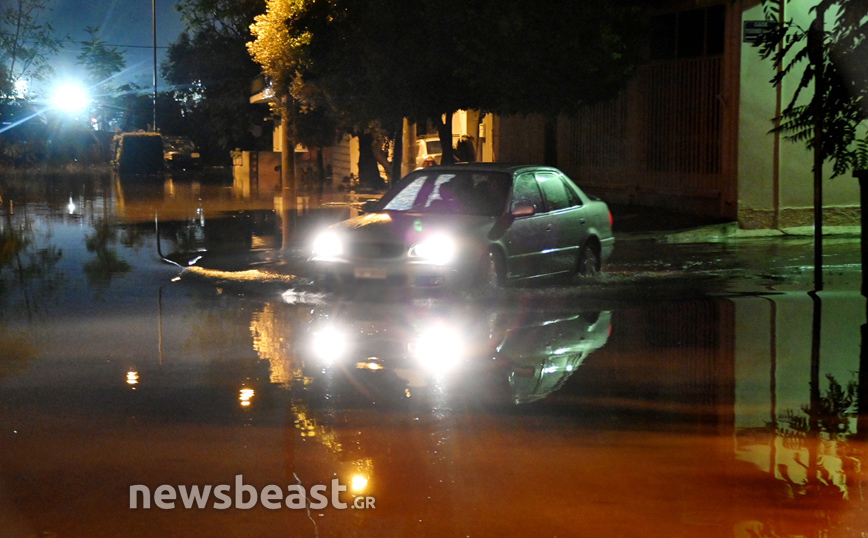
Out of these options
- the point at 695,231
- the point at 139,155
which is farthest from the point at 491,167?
the point at 139,155

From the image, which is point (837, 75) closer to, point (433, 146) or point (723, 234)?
point (723, 234)

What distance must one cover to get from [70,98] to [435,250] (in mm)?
65689

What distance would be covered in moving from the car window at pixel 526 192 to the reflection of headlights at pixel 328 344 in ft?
9.77

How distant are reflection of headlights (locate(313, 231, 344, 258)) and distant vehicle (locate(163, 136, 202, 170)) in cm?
4480

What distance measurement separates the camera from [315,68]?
24922 millimetres

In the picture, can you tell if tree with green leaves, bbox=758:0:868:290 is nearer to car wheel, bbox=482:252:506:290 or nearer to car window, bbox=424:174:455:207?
car wheel, bbox=482:252:506:290

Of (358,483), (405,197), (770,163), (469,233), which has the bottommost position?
(358,483)

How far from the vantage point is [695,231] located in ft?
58.0

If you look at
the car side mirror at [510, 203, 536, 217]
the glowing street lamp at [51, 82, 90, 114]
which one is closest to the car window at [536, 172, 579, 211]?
the car side mirror at [510, 203, 536, 217]

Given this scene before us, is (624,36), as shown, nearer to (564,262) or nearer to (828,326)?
(564,262)

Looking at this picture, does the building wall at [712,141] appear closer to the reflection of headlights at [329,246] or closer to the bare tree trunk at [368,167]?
the reflection of headlights at [329,246]

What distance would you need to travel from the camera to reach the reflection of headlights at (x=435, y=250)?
10.8 m

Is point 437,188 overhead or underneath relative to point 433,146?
underneath

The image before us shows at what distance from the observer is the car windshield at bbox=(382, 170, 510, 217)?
38.3 feet
